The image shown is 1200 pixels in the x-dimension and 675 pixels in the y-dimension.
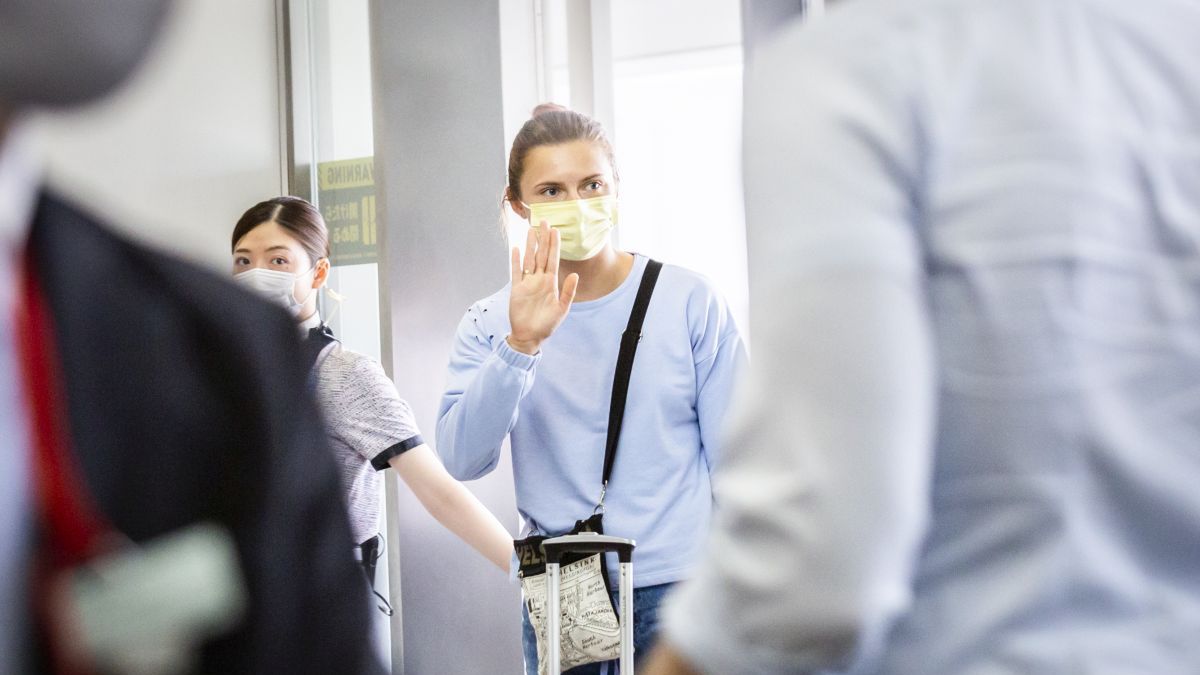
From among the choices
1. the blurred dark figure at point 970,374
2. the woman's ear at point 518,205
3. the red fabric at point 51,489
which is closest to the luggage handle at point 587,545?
the woman's ear at point 518,205

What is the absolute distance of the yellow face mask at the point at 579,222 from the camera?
2484 millimetres

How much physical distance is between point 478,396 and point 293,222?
922mm

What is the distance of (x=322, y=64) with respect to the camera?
434 cm

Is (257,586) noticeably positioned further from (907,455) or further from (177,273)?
(907,455)

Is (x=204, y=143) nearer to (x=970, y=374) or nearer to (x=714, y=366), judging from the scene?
(x=714, y=366)

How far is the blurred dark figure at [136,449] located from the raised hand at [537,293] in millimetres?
1726

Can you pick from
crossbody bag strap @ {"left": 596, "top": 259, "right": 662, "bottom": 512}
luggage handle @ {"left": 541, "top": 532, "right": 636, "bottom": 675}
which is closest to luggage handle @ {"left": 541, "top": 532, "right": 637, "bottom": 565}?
luggage handle @ {"left": 541, "top": 532, "right": 636, "bottom": 675}

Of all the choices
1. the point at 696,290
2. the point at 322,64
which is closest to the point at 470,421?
the point at 696,290

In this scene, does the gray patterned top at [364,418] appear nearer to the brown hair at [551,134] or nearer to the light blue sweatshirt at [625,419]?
the light blue sweatshirt at [625,419]

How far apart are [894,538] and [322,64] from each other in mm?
4036

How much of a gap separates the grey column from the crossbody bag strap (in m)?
1.42

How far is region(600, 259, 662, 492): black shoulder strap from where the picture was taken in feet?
7.13

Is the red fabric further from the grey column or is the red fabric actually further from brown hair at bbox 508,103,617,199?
the grey column

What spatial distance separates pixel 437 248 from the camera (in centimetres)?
374
